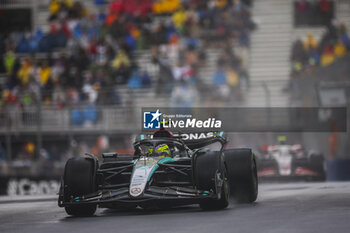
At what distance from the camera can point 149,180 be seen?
8062 mm

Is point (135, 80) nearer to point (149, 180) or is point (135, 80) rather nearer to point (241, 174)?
point (241, 174)

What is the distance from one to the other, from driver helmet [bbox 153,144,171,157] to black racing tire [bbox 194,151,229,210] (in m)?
0.83

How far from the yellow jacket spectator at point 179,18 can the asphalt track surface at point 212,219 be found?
40.9ft

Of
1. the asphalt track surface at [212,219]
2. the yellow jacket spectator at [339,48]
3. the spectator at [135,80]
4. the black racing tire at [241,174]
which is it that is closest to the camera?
the asphalt track surface at [212,219]

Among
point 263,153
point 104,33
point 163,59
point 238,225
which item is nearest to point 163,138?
point 238,225

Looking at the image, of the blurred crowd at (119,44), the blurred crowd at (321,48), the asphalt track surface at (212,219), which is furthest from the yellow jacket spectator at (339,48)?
the asphalt track surface at (212,219)

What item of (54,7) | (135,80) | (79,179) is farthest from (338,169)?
(54,7)

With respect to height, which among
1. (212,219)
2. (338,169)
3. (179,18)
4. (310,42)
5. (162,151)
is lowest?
(338,169)

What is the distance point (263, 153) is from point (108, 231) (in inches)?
388

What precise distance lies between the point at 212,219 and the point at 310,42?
1424 cm

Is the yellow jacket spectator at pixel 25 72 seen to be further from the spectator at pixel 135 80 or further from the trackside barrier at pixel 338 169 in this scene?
the trackside barrier at pixel 338 169

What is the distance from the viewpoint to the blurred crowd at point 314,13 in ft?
71.3

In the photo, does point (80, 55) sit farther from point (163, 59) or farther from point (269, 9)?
point (269, 9)

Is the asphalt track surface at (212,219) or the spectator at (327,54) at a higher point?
the spectator at (327,54)
